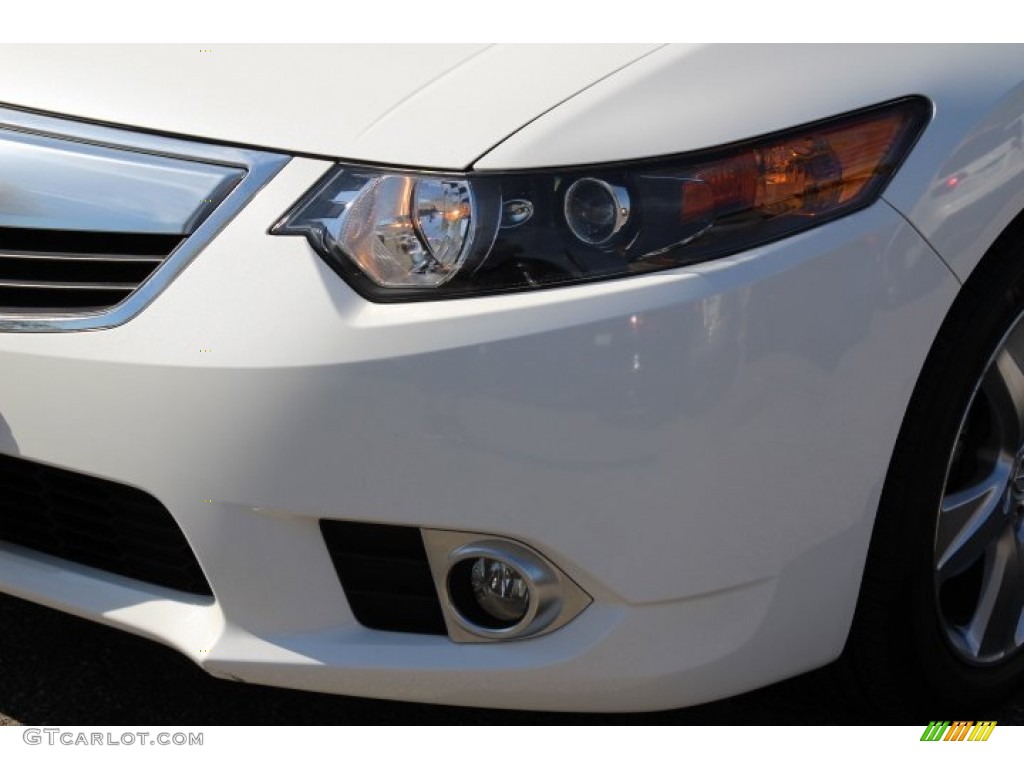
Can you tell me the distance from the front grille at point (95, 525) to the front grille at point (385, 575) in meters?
0.24

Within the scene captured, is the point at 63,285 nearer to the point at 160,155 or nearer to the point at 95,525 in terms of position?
the point at 160,155

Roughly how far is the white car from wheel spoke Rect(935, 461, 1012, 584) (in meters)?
0.24

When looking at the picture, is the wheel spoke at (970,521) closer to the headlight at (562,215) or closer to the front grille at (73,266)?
the headlight at (562,215)

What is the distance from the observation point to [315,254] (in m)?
2.00

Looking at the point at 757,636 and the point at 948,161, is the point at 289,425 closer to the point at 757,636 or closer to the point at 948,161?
the point at 757,636

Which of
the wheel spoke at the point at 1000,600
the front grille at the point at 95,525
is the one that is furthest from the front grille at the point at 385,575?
the wheel spoke at the point at 1000,600

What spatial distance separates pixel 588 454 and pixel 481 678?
0.40 m

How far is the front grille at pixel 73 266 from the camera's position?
2094mm

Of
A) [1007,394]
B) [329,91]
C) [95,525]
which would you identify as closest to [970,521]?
[1007,394]

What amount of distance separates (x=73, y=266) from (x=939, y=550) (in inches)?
56.2

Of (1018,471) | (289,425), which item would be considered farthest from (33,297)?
(1018,471)

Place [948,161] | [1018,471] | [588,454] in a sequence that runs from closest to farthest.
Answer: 1. [588,454]
2. [948,161]
3. [1018,471]
